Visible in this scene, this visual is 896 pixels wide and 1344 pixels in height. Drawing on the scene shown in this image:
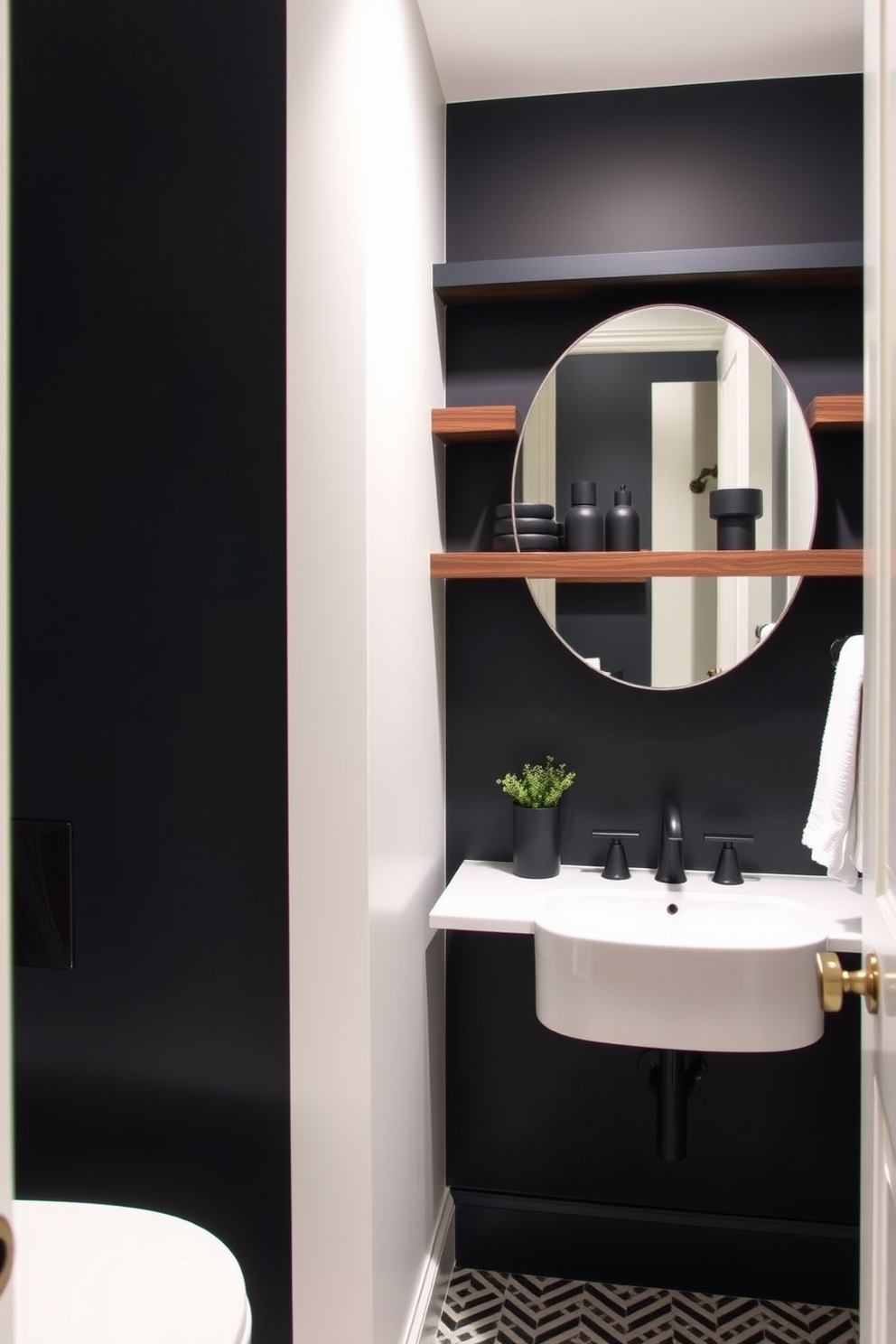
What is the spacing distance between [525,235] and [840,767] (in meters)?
1.27

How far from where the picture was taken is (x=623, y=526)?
2.15m

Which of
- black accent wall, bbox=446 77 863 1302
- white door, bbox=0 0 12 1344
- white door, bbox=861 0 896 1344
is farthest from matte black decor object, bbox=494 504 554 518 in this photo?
white door, bbox=0 0 12 1344

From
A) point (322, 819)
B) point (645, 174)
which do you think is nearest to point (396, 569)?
point (322, 819)

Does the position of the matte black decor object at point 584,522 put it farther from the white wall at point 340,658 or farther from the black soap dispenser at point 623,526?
the white wall at point 340,658

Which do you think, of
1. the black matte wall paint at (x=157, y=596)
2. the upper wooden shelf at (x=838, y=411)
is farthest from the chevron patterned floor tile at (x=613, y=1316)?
the upper wooden shelf at (x=838, y=411)

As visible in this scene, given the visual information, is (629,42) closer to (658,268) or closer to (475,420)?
(658,268)

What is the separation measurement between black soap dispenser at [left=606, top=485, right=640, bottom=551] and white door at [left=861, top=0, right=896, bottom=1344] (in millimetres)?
1040

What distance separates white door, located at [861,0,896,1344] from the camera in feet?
2.95

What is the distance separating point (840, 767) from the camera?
75.0 inches

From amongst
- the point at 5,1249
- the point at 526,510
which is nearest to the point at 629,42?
the point at 526,510

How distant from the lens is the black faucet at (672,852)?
2.07 m

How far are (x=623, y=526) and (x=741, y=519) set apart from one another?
0.77 feet

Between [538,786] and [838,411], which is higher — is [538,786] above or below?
below

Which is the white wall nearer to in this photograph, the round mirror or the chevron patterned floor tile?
the chevron patterned floor tile
